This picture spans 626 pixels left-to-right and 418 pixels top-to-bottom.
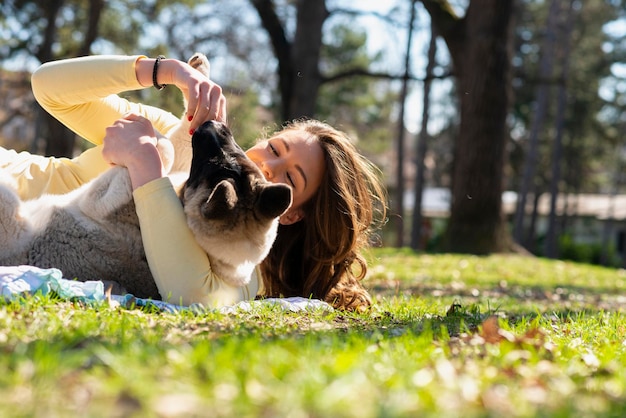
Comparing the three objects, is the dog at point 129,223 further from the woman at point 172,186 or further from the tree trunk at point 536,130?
the tree trunk at point 536,130

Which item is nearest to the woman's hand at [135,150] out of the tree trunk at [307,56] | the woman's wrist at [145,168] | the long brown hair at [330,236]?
the woman's wrist at [145,168]

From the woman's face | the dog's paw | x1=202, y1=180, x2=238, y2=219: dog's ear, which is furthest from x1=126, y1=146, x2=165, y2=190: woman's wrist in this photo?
the dog's paw

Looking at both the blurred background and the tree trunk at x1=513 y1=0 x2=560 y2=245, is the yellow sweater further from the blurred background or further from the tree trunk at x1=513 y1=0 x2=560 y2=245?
the tree trunk at x1=513 y1=0 x2=560 y2=245

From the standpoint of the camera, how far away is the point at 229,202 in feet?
11.2

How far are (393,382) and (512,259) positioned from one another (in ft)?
37.4

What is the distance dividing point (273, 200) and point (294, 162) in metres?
1.12

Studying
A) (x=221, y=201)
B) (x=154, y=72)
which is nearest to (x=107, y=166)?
(x=154, y=72)

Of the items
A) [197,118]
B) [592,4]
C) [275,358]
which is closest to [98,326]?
[275,358]

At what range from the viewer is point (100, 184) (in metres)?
3.87

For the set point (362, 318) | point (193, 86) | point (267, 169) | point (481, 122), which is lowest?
point (362, 318)

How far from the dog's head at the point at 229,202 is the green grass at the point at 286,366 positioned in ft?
1.32

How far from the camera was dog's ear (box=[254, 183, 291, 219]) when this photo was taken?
11.2 ft

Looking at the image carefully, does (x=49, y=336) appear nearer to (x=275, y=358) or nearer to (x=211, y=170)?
(x=275, y=358)

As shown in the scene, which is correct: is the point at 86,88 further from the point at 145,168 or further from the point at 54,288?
the point at 54,288
